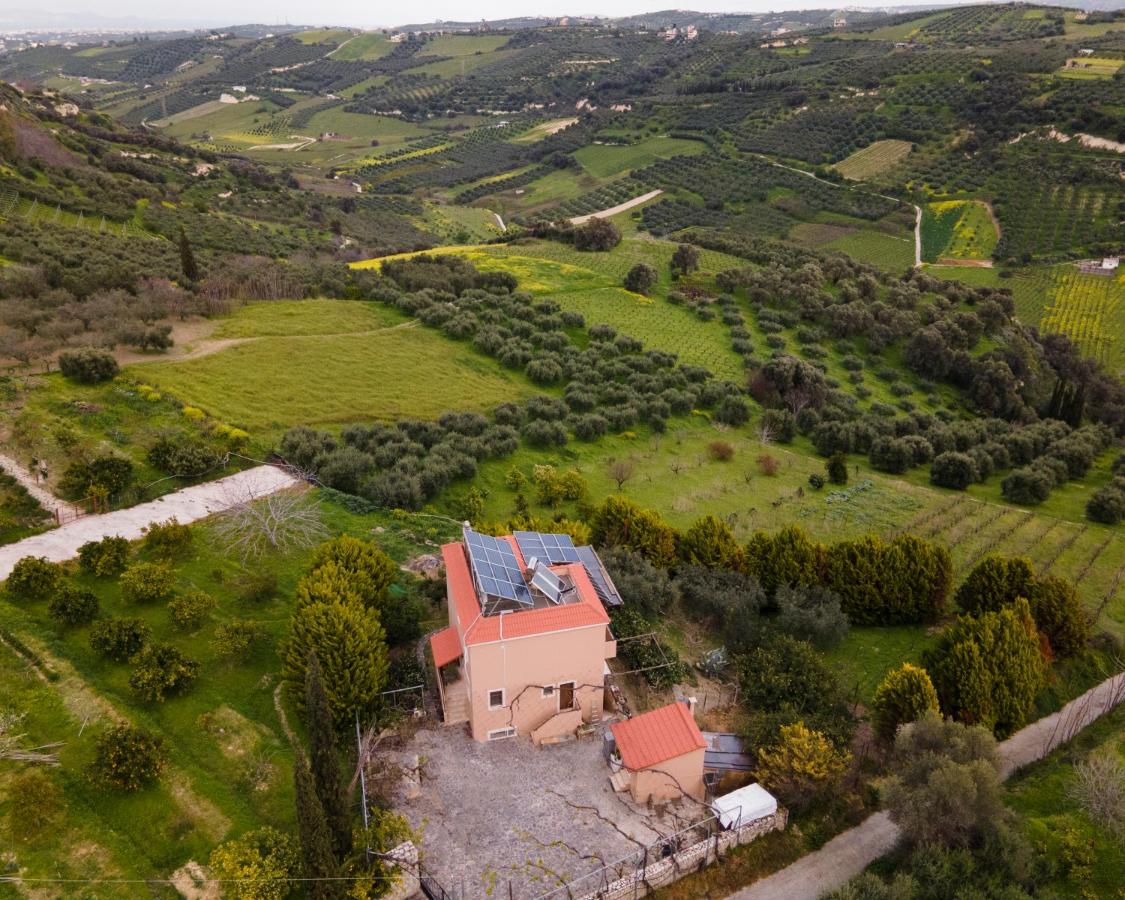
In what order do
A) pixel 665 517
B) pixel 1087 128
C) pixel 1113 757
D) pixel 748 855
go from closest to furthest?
pixel 748 855 → pixel 1113 757 → pixel 665 517 → pixel 1087 128

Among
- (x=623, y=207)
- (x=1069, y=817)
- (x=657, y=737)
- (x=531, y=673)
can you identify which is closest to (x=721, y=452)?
(x=531, y=673)

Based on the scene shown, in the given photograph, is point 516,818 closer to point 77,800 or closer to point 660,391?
point 77,800

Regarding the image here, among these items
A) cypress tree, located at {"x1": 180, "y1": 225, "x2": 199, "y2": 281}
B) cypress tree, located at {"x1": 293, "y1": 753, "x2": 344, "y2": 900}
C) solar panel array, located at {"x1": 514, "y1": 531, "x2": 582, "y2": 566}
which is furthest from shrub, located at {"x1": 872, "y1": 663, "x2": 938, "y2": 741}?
cypress tree, located at {"x1": 180, "y1": 225, "x2": 199, "y2": 281}

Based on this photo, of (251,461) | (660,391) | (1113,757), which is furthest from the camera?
(660,391)

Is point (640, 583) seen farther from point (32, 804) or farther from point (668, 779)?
point (32, 804)

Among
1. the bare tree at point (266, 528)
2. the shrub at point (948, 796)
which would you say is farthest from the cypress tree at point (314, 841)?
the shrub at point (948, 796)

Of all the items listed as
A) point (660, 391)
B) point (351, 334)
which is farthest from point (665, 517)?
point (351, 334)

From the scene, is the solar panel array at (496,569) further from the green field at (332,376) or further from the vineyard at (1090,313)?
the vineyard at (1090,313)
